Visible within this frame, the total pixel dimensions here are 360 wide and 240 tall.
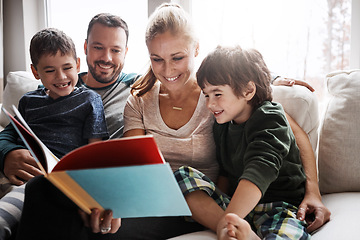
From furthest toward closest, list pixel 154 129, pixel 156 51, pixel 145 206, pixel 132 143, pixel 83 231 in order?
pixel 154 129
pixel 156 51
pixel 83 231
pixel 145 206
pixel 132 143

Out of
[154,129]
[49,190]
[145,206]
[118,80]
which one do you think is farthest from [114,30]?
[145,206]

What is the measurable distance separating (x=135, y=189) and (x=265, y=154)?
442 millimetres

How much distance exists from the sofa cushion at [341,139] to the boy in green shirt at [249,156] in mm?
199

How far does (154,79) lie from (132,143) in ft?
2.56

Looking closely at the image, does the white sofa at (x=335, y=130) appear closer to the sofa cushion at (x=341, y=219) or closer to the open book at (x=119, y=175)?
the sofa cushion at (x=341, y=219)

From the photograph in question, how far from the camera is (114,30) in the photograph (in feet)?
5.45

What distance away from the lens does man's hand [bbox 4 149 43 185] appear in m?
1.42

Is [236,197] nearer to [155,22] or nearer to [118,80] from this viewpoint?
[155,22]

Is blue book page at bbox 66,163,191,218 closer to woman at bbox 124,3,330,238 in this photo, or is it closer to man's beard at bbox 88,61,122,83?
woman at bbox 124,3,330,238

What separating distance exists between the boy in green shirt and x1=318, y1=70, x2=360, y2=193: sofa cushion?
20 centimetres

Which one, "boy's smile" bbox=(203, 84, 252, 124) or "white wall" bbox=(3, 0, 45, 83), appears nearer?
"boy's smile" bbox=(203, 84, 252, 124)

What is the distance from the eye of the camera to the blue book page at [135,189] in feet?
2.64

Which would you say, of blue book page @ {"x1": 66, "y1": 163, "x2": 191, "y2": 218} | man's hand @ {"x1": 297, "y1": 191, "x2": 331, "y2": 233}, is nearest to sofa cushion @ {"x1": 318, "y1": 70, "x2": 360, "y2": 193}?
man's hand @ {"x1": 297, "y1": 191, "x2": 331, "y2": 233}

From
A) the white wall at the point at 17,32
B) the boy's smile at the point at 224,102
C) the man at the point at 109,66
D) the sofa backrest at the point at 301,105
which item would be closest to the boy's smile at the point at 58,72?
the man at the point at 109,66
